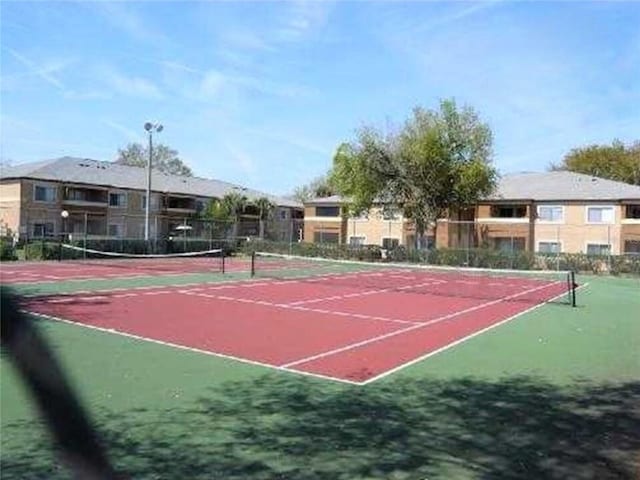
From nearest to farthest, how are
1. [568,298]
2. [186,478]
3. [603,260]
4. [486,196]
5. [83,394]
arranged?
[186,478] → [83,394] → [568,298] → [603,260] → [486,196]

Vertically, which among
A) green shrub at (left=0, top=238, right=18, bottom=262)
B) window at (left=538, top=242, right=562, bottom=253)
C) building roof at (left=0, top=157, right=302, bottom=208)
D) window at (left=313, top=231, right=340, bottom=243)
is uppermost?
building roof at (left=0, top=157, right=302, bottom=208)

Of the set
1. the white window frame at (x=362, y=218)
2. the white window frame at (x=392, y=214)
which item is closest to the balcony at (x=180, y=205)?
the white window frame at (x=362, y=218)

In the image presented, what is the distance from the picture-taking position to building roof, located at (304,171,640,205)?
5166 centimetres

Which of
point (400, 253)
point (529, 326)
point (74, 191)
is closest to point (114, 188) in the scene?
point (74, 191)

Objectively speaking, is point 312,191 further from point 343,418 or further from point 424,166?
point 343,418

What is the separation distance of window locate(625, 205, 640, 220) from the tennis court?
27.6 meters

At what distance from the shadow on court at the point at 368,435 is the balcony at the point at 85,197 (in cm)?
5350

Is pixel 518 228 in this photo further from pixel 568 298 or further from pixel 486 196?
pixel 568 298

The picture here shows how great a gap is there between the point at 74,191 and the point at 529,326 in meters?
50.7

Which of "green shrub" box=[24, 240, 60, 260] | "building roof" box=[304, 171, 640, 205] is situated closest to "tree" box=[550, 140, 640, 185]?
"building roof" box=[304, 171, 640, 205]

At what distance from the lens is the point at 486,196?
50.6 meters

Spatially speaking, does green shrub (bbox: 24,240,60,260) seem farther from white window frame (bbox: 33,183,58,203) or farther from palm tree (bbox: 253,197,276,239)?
palm tree (bbox: 253,197,276,239)

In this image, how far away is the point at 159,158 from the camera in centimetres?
10631

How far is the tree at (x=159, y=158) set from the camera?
104 meters
